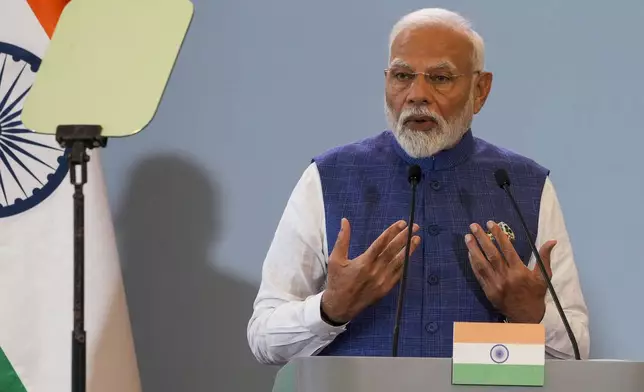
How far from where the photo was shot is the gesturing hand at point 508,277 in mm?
2070

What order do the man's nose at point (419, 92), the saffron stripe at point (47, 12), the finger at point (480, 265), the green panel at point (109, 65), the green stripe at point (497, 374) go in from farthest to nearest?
the saffron stripe at point (47, 12) → the man's nose at point (419, 92) → the finger at point (480, 265) → the green panel at point (109, 65) → the green stripe at point (497, 374)

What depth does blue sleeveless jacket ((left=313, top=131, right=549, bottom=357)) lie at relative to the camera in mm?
2293

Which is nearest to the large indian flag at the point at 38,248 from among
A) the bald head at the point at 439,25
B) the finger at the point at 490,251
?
the bald head at the point at 439,25

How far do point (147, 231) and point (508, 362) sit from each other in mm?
1630

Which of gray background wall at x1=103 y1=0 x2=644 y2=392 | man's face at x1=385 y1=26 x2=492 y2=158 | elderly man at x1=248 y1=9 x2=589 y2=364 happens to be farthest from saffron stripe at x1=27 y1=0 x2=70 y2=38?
man's face at x1=385 y1=26 x2=492 y2=158

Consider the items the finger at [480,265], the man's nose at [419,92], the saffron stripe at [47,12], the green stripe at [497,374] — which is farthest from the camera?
the saffron stripe at [47,12]

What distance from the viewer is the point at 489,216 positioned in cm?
242

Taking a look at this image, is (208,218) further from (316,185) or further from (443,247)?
(443,247)

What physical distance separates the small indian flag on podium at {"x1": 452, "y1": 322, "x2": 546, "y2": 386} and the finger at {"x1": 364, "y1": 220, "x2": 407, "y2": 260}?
1.54 ft

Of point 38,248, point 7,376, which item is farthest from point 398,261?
point 7,376

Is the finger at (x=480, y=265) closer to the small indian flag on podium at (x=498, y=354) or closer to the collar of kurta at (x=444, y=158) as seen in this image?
the collar of kurta at (x=444, y=158)

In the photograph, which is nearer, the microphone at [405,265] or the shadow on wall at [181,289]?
the microphone at [405,265]

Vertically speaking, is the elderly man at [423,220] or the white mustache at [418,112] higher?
the white mustache at [418,112]

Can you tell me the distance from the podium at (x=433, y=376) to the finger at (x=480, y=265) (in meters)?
0.55
